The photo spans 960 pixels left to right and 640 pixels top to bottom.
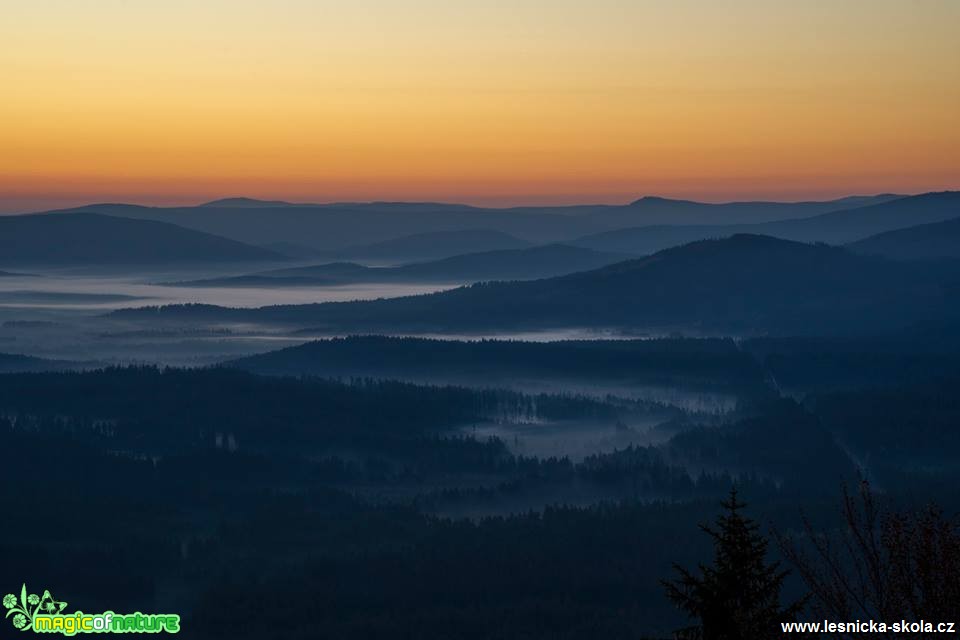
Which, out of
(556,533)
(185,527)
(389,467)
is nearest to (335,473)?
(389,467)

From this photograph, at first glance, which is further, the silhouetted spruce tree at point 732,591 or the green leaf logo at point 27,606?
the green leaf logo at point 27,606

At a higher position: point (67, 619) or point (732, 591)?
point (732, 591)

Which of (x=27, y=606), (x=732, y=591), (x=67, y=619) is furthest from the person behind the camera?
(x=27, y=606)

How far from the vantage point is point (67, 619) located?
263ft

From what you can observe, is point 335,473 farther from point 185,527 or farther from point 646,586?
point 646,586

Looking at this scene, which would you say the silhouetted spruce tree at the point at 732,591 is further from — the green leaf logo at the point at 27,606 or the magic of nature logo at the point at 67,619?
the green leaf logo at the point at 27,606

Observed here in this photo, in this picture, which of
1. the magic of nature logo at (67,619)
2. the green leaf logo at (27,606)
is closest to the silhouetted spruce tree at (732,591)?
the magic of nature logo at (67,619)

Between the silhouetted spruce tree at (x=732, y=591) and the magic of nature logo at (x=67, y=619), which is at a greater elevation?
the silhouetted spruce tree at (x=732, y=591)

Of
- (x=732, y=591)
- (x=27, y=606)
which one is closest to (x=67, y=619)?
(x=27, y=606)

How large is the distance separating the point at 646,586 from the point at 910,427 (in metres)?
81.0

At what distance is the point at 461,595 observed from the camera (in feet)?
268

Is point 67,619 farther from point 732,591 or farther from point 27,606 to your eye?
point 732,591

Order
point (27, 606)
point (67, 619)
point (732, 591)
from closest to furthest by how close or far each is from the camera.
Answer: point (732, 591), point (67, 619), point (27, 606)

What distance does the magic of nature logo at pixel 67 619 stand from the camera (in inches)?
3031
